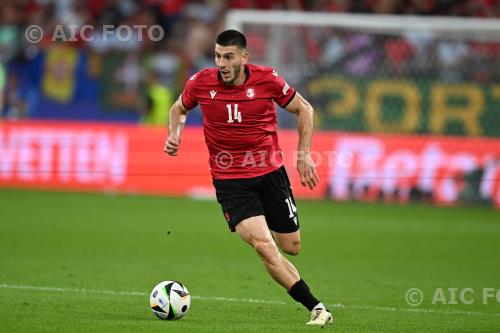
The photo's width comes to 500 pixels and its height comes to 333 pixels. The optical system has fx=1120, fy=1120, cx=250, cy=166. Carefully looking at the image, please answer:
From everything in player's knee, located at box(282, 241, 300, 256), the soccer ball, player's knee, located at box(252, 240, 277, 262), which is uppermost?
player's knee, located at box(252, 240, 277, 262)

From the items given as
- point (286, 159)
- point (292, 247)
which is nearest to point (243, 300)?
point (292, 247)

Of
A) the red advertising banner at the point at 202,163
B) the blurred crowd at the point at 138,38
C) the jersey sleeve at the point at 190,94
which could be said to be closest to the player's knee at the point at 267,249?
the jersey sleeve at the point at 190,94

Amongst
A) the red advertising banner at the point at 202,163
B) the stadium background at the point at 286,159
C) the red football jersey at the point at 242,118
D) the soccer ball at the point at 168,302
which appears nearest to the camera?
the soccer ball at the point at 168,302

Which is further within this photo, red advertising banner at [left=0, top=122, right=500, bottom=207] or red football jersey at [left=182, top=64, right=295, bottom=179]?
red advertising banner at [left=0, top=122, right=500, bottom=207]

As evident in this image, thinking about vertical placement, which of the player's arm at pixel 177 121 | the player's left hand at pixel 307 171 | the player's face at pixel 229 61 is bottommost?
the player's left hand at pixel 307 171

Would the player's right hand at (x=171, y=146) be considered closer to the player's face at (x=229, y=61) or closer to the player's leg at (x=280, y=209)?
the player's face at (x=229, y=61)

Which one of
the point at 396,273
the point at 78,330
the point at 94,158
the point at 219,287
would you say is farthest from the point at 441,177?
the point at 78,330

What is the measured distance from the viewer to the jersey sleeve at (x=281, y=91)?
933 cm

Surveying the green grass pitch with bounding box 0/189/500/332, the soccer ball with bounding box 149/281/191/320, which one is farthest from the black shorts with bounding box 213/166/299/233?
the green grass pitch with bounding box 0/189/500/332

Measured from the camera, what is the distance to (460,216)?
1984 cm

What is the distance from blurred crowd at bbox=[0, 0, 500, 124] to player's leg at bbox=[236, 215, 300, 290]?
14.7m

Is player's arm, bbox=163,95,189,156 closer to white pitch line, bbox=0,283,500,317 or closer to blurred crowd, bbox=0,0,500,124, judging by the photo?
white pitch line, bbox=0,283,500,317

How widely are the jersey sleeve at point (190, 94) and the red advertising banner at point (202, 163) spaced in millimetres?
10880

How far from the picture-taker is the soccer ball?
8.96 m
